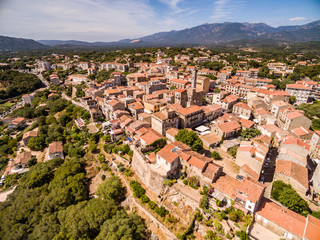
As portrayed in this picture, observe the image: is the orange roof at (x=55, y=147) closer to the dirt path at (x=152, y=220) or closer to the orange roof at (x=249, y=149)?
the dirt path at (x=152, y=220)

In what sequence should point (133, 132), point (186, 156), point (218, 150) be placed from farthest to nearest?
point (133, 132), point (218, 150), point (186, 156)

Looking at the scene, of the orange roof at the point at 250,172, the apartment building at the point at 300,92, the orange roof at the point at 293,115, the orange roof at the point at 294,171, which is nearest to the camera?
the orange roof at the point at 294,171

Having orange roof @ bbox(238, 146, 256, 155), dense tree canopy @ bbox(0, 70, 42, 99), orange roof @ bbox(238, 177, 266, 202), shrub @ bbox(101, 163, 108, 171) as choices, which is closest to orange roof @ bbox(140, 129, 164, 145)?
shrub @ bbox(101, 163, 108, 171)

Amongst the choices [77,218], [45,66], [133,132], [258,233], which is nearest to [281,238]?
[258,233]

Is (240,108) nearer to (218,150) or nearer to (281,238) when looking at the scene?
(218,150)

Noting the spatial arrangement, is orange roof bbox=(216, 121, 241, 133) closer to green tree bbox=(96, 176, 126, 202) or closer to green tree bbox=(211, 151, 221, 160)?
green tree bbox=(211, 151, 221, 160)

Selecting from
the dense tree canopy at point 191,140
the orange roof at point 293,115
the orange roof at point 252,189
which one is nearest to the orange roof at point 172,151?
the dense tree canopy at point 191,140
